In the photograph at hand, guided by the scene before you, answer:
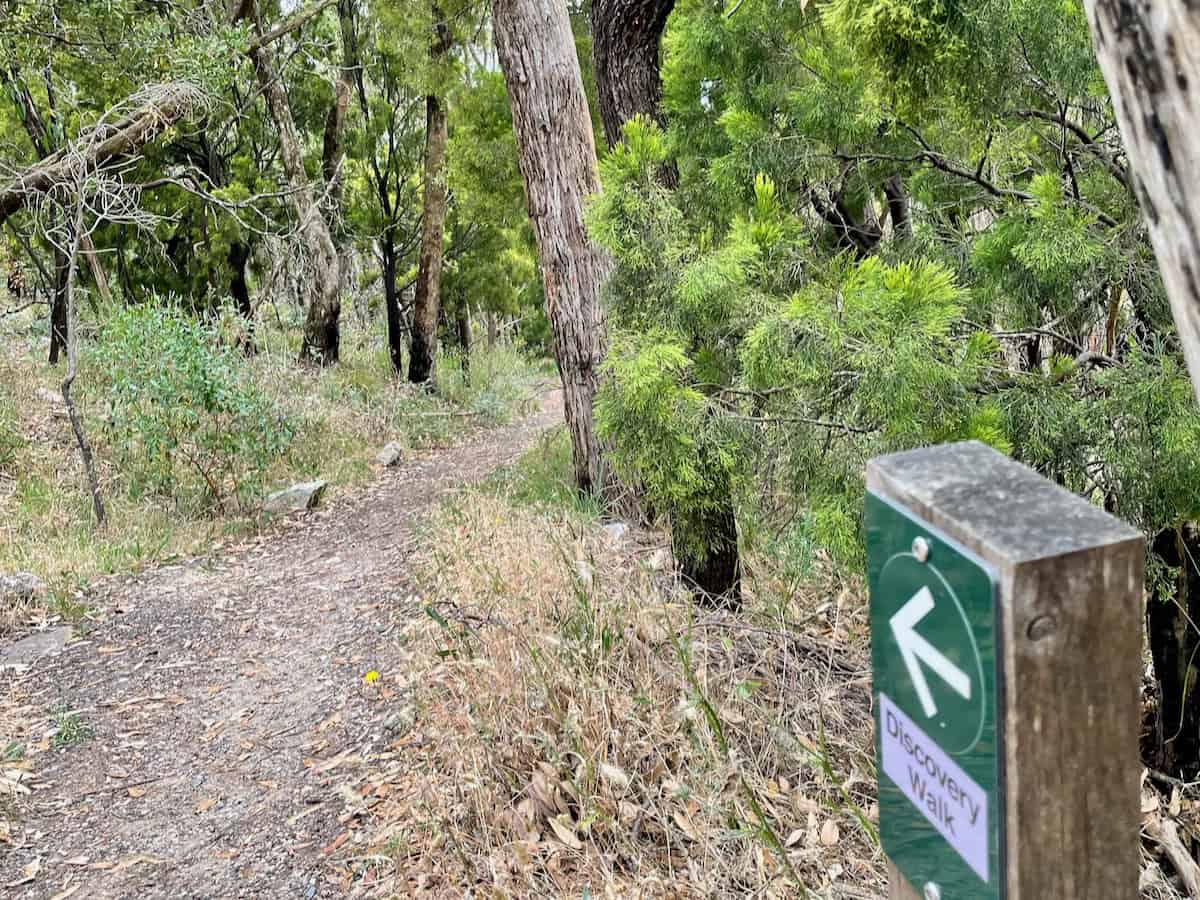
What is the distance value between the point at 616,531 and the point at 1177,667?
10.1 ft

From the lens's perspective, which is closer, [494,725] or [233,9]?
[494,725]

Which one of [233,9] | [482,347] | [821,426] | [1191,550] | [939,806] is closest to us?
[939,806]

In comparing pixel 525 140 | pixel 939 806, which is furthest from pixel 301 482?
pixel 939 806

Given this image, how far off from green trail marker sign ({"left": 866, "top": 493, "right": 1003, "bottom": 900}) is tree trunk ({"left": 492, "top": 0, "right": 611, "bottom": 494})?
185 inches

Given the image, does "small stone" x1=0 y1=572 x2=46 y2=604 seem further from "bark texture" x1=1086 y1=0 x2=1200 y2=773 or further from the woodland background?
"bark texture" x1=1086 y1=0 x2=1200 y2=773

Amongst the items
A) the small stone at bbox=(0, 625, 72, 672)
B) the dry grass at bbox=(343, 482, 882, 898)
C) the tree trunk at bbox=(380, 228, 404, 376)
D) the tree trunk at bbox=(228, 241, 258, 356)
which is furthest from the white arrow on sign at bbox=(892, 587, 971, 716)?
the tree trunk at bbox=(228, 241, 258, 356)

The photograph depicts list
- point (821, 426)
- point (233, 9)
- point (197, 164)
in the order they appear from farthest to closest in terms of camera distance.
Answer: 1. point (197, 164)
2. point (233, 9)
3. point (821, 426)

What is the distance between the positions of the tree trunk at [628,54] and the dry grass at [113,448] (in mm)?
4876

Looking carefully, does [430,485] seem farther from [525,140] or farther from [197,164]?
[197,164]

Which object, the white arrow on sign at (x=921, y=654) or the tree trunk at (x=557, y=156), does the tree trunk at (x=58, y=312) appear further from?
the white arrow on sign at (x=921, y=654)

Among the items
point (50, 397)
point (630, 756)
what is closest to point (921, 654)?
point (630, 756)

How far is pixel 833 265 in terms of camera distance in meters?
3.04

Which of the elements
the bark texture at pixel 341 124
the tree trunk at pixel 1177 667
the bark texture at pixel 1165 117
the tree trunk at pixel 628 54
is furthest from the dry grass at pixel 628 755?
the bark texture at pixel 341 124

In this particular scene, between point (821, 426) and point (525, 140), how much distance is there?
3.70 m
